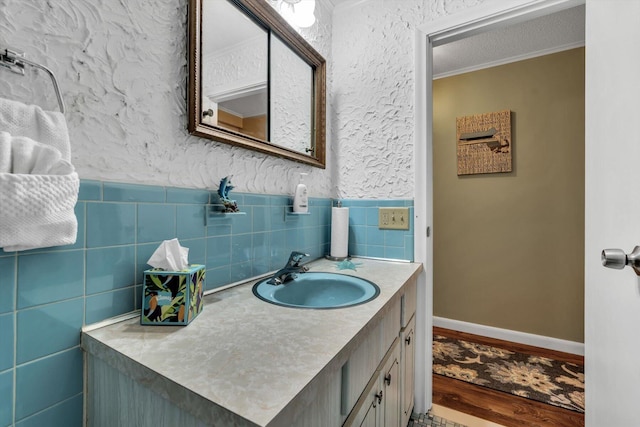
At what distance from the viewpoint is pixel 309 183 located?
4.71 feet

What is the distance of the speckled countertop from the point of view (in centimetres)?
40

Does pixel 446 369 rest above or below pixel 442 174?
below

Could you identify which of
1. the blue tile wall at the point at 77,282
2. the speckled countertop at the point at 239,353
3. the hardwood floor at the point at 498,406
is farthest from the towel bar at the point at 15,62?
the hardwood floor at the point at 498,406

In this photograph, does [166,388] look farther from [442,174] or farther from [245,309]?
[442,174]

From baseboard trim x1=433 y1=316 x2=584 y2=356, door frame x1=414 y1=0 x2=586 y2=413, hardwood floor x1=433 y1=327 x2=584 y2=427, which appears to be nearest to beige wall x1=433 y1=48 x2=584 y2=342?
baseboard trim x1=433 y1=316 x2=584 y2=356

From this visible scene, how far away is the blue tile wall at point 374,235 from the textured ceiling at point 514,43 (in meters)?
1.44

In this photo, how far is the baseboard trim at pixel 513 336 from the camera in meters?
1.99

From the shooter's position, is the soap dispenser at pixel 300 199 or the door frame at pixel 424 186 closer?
the soap dispenser at pixel 300 199

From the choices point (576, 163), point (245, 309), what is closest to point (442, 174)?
point (576, 163)

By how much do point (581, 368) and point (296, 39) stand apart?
260 centimetres

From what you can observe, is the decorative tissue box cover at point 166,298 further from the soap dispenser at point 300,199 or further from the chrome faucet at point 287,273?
the soap dispenser at point 300,199

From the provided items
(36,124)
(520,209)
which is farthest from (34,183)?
(520,209)

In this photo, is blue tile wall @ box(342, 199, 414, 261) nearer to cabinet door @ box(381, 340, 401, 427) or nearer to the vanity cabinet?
the vanity cabinet

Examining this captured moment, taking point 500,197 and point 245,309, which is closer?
point 245,309
